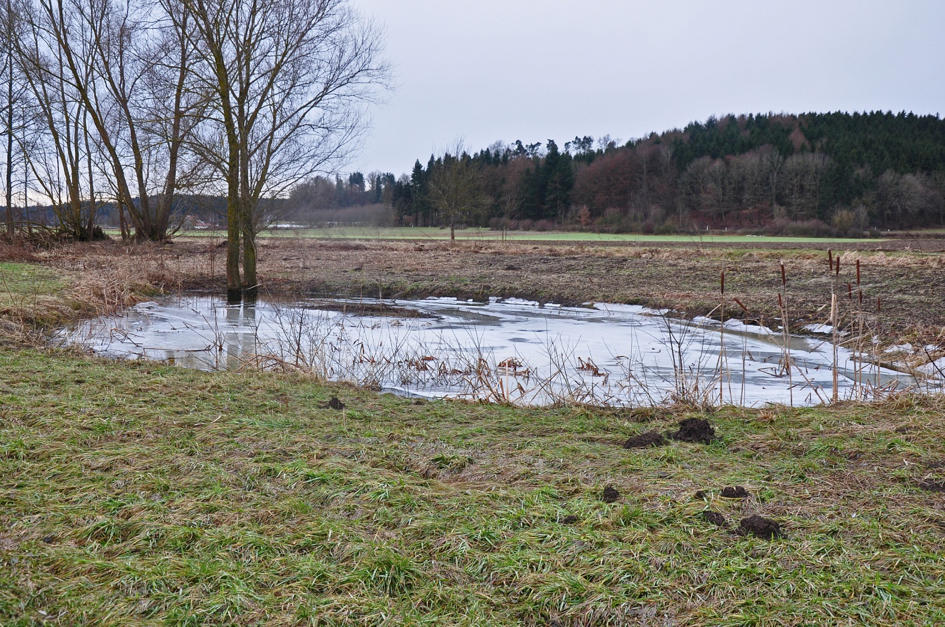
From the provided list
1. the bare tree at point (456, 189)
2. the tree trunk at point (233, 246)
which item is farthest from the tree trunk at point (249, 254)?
the bare tree at point (456, 189)

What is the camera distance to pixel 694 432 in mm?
5242

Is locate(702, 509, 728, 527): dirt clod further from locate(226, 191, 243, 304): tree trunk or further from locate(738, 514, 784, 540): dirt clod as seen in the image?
locate(226, 191, 243, 304): tree trunk

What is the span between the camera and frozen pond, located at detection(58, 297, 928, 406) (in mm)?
7434

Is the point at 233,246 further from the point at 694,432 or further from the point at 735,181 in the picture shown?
the point at 735,181

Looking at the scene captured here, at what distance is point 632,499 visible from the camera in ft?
12.4

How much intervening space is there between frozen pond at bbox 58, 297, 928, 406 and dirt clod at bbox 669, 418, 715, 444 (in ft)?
3.14

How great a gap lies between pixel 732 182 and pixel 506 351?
249ft

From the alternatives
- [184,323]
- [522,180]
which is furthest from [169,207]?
[522,180]

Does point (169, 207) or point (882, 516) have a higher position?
point (169, 207)

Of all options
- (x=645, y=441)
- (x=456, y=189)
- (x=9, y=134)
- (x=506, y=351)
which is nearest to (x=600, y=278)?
(x=506, y=351)

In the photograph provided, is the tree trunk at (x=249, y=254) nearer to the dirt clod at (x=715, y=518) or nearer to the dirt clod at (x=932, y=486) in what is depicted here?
the dirt clod at (x=715, y=518)

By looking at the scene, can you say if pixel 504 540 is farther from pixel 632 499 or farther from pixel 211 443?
pixel 211 443

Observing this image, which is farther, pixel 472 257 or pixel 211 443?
pixel 472 257

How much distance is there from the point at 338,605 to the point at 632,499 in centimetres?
175
